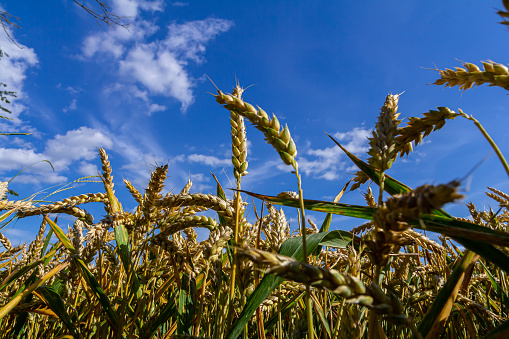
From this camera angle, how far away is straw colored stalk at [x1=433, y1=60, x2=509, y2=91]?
90cm

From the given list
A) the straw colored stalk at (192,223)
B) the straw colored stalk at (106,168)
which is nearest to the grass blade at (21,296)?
the straw colored stalk at (192,223)

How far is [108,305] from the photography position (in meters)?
1.38

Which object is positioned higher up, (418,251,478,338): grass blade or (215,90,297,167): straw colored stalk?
(215,90,297,167): straw colored stalk

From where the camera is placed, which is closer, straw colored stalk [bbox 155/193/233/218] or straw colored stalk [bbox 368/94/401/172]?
straw colored stalk [bbox 368/94/401/172]

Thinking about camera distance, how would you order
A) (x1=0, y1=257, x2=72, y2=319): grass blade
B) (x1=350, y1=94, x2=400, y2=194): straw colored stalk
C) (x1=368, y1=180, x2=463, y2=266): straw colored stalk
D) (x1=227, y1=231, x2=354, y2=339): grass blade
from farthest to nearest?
(x1=0, y1=257, x2=72, y2=319): grass blade < (x1=227, y1=231, x2=354, y2=339): grass blade < (x1=350, y1=94, x2=400, y2=194): straw colored stalk < (x1=368, y1=180, x2=463, y2=266): straw colored stalk

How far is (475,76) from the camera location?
98 cm

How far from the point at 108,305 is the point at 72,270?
67 centimetres

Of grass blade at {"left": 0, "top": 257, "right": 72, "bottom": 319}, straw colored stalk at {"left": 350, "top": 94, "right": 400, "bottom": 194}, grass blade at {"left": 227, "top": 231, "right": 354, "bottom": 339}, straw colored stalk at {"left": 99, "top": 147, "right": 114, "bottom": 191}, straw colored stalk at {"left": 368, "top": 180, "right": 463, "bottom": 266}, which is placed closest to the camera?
straw colored stalk at {"left": 368, "top": 180, "right": 463, "bottom": 266}

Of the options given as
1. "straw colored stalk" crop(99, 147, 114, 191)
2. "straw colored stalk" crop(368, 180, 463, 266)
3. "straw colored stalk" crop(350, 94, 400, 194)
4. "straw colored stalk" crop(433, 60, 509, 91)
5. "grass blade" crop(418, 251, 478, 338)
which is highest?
"straw colored stalk" crop(99, 147, 114, 191)

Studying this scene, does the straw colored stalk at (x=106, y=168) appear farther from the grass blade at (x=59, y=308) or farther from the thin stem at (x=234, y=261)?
the thin stem at (x=234, y=261)

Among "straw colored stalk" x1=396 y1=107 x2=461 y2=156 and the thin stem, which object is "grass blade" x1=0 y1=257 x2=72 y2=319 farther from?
"straw colored stalk" x1=396 y1=107 x2=461 y2=156

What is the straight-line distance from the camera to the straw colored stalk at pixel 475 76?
2.94 feet

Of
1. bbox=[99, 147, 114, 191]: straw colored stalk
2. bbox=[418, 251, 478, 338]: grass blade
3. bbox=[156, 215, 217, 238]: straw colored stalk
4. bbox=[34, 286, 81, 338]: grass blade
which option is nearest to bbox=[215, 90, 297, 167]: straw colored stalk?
bbox=[418, 251, 478, 338]: grass blade

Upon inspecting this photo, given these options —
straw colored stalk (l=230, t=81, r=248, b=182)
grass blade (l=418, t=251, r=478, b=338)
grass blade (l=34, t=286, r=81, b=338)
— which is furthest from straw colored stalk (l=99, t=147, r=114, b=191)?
grass blade (l=418, t=251, r=478, b=338)
